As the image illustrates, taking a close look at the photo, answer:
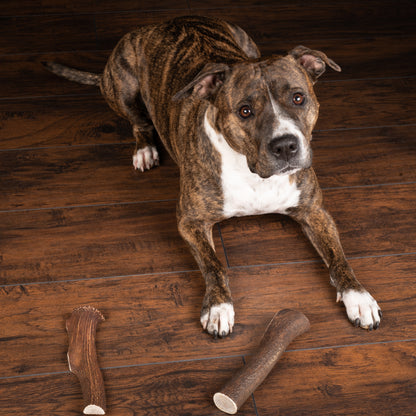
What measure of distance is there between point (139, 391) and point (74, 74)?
2111 mm

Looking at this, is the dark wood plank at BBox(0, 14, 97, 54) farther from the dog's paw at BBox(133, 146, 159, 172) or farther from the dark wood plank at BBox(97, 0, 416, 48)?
the dog's paw at BBox(133, 146, 159, 172)

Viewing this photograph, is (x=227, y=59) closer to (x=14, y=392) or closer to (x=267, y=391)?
(x=267, y=391)

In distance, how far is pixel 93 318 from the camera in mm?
2521

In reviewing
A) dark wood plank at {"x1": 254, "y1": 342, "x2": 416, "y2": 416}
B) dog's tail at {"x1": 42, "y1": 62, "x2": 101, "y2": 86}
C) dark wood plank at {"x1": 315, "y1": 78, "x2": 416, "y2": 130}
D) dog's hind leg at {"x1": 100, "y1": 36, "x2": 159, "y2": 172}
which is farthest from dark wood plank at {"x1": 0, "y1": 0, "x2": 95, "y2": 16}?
dark wood plank at {"x1": 254, "y1": 342, "x2": 416, "y2": 416}

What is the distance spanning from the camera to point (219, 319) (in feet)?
8.20

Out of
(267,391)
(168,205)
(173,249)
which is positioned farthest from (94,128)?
(267,391)

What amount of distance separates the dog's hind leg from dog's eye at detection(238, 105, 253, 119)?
1045mm

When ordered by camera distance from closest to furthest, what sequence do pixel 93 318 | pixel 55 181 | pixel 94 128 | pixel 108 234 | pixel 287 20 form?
pixel 93 318
pixel 108 234
pixel 55 181
pixel 94 128
pixel 287 20

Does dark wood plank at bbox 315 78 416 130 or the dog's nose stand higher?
the dog's nose

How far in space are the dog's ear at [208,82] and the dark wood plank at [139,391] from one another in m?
1.10

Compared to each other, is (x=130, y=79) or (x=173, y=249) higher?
(x=130, y=79)

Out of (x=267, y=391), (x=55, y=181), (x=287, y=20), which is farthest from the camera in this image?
(x=287, y=20)

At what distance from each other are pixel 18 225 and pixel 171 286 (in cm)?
89

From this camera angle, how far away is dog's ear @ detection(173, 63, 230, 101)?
2.35 m
